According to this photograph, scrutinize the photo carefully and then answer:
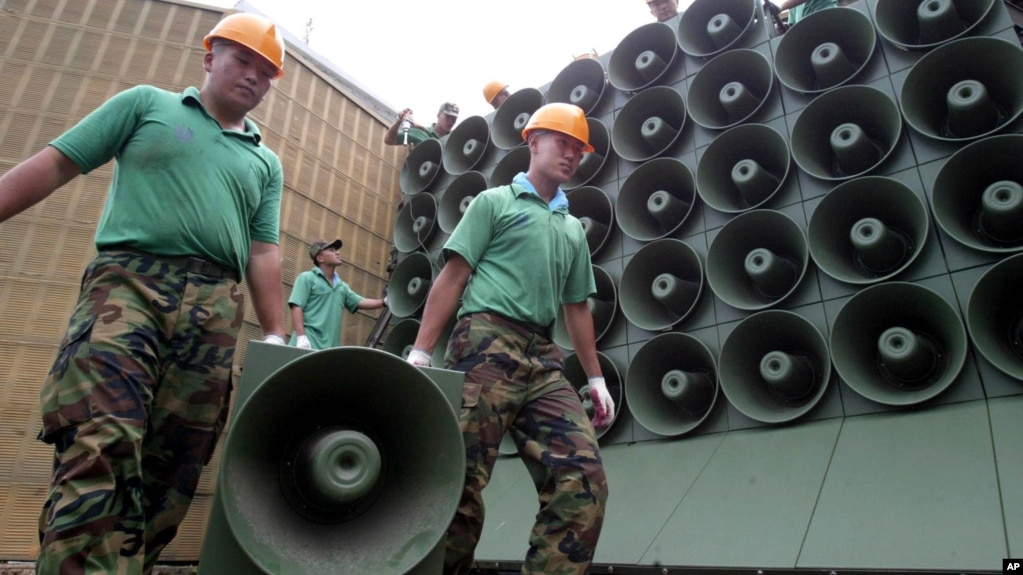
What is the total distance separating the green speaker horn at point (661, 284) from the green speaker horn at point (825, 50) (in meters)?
1.41

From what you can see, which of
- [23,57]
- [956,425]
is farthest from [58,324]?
[956,425]

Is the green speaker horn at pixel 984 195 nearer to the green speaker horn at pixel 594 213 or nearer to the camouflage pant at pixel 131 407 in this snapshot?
the green speaker horn at pixel 594 213

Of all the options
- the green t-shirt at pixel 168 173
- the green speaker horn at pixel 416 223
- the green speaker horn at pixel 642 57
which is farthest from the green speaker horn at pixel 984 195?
the green speaker horn at pixel 416 223

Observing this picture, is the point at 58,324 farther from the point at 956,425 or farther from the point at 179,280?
the point at 956,425

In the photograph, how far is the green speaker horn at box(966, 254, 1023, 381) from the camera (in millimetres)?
3385

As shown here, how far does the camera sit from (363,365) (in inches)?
71.3

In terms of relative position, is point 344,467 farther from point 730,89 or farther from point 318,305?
point 730,89

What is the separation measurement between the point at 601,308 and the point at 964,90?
8.91 ft

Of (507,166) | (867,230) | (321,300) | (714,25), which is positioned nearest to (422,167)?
(507,166)

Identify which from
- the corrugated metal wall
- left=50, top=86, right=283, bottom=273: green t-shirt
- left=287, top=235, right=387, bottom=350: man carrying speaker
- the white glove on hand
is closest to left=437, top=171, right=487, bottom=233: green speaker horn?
the corrugated metal wall

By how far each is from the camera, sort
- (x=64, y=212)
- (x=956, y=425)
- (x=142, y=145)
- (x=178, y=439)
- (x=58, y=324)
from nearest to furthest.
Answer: (x=178, y=439), (x=142, y=145), (x=956, y=425), (x=58, y=324), (x=64, y=212)

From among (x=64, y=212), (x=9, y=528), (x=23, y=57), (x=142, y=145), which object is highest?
(x=142, y=145)

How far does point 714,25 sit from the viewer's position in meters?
5.51

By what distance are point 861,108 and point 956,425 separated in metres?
2.24
